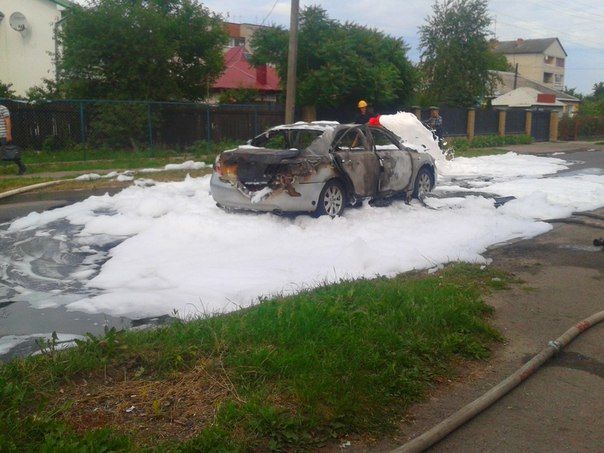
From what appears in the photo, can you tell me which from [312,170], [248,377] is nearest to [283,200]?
[312,170]

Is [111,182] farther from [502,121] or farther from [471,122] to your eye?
[502,121]

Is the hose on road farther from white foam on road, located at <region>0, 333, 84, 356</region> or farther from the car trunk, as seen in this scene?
the car trunk

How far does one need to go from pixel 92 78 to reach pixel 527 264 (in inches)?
763

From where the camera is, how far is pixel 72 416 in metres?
4.12

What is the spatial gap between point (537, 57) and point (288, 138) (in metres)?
92.4

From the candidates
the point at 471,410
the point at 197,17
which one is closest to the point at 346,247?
the point at 471,410

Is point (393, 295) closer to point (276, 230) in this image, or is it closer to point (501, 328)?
point (501, 328)

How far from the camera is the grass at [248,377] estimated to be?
13.0 ft

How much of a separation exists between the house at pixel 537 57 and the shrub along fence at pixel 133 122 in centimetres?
7598

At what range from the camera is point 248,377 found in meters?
4.66

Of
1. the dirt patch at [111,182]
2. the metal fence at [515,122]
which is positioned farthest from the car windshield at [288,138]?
the metal fence at [515,122]

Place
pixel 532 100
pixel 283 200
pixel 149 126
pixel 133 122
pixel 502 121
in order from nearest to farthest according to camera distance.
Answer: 1. pixel 283 200
2. pixel 133 122
3. pixel 149 126
4. pixel 502 121
5. pixel 532 100

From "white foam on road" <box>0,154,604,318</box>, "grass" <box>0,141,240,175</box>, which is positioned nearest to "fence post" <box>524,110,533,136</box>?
"grass" <box>0,141,240,175</box>

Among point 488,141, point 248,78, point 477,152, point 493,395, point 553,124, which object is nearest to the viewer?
point 493,395
